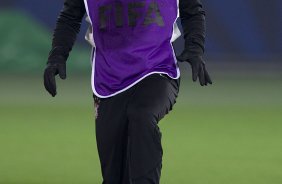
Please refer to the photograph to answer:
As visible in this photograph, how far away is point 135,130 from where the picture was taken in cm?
337

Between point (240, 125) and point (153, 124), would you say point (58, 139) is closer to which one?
point (240, 125)

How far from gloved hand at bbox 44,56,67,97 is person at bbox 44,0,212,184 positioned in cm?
16

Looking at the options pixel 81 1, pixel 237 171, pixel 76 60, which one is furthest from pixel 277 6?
pixel 81 1

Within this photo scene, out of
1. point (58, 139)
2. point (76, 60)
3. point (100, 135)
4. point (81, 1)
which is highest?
point (81, 1)

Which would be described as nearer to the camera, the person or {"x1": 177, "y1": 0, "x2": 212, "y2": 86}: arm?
the person

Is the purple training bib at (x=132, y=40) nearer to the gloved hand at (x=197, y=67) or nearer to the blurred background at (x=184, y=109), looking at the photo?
the gloved hand at (x=197, y=67)

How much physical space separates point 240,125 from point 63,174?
2.57 metres

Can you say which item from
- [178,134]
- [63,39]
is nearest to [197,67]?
[63,39]

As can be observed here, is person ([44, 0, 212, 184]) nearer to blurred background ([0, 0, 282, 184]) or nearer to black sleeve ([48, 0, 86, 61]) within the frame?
black sleeve ([48, 0, 86, 61])

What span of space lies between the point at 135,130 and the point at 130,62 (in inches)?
15.2

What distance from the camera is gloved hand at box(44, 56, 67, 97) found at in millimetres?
3875

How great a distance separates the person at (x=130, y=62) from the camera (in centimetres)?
356

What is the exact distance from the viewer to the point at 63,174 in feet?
17.6

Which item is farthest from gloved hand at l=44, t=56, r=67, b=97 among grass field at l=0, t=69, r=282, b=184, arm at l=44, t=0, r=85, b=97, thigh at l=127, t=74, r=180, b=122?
grass field at l=0, t=69, r=282, b=184
